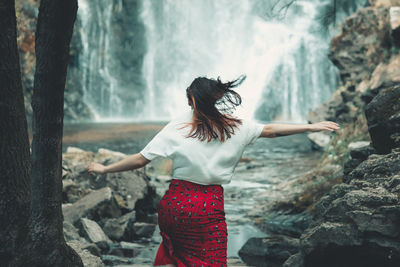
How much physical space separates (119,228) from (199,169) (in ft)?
15.5

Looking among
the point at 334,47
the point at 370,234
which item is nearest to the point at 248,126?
the point at 370,234

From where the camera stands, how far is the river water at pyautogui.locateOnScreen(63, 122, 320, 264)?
7.30 m

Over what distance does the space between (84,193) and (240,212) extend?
10.0 feet

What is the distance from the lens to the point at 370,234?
11.6 ft

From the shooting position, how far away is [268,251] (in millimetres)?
6020

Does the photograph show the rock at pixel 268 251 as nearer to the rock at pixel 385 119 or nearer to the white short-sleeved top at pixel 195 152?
the rock at pixel 385 119

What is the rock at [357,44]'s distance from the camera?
14516 mm

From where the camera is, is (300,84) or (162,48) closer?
(300,84)

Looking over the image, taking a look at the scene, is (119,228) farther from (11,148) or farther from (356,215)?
(356,215)

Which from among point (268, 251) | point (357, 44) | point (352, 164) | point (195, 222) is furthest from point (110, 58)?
point (195, 222)

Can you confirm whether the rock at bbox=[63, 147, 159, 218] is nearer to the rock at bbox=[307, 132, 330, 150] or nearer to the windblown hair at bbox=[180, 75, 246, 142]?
the windblown hair at bbox=[180, 75, 246, 142]

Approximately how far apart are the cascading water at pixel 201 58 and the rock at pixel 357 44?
20.7m

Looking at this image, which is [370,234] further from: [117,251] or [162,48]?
[162,48]

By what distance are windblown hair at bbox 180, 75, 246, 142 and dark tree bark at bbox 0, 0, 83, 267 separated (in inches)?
46.0
